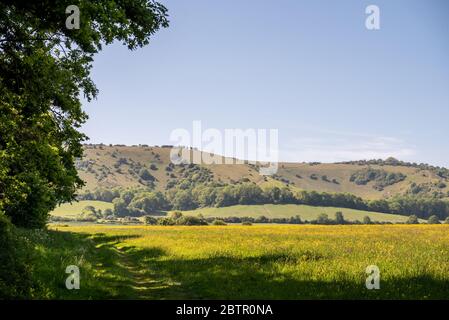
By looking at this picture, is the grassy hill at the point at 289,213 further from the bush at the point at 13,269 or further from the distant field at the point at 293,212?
the bush at the point at 13,269

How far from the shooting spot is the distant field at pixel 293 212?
584 feet

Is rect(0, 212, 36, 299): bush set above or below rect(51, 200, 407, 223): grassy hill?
above

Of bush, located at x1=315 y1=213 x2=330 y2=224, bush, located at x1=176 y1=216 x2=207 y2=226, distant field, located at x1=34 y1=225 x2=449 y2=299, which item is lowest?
bush, located at x1=315 y1=213 x2=330 y2=224

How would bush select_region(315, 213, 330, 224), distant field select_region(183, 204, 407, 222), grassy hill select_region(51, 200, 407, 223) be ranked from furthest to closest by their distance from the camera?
grassy hill select_region(51, 200, 407, 223) < distant field select_region(183, 204, 407, 222) < bush select_region(315, 213, 330, 224)

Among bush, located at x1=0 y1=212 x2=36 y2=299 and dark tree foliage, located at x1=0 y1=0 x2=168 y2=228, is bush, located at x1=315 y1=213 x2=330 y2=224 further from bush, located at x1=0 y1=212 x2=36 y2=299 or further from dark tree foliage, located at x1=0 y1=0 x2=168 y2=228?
bush, located at x1=0 y1=212 x2=36 y2=299

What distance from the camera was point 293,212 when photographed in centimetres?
18488

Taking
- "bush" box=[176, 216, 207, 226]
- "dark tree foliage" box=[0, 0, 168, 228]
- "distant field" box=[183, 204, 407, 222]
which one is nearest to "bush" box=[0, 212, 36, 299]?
"dark tree foliage" box=[0, 0, 168, 228]

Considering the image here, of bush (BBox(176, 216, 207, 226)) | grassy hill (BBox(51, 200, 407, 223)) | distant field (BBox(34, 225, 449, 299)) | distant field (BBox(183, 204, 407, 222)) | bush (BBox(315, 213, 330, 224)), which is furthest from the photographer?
grassy hill (BBox(51, 200, 407, 223))

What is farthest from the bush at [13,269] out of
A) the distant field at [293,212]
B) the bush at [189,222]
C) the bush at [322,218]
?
the distant field at [293,212]

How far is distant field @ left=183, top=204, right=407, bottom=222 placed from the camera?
178m

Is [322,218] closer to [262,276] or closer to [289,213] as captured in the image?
[289,213]

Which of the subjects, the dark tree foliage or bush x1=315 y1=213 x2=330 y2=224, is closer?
the dark tree foliage

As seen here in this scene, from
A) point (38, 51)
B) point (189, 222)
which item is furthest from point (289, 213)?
point (38, 51)
